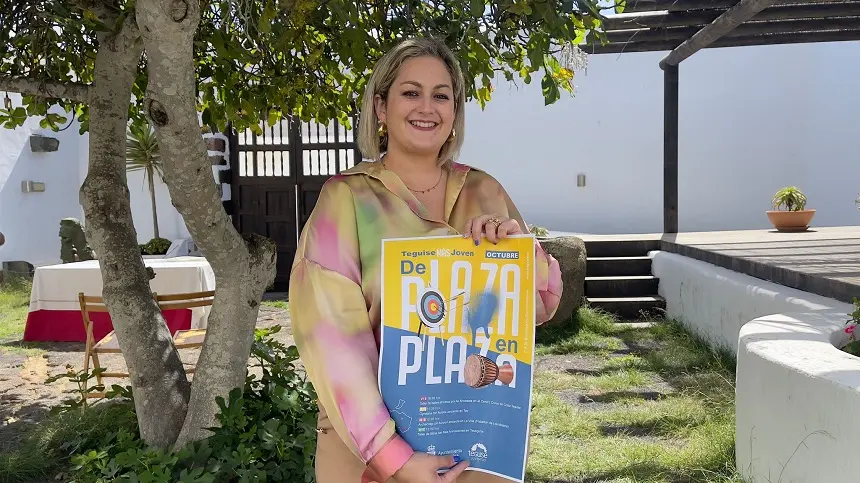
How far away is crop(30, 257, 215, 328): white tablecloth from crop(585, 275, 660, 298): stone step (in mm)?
3727

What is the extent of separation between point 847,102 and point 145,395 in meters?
10.9

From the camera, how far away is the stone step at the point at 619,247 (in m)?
7.93

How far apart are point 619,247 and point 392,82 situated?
682cm

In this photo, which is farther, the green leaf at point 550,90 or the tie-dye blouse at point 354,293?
the green leaf at point 550,90

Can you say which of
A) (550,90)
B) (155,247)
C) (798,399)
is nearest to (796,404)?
(798,399)

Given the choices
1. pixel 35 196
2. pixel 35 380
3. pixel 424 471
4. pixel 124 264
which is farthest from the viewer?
pixel 35 196

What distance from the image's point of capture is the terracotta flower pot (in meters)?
8.74

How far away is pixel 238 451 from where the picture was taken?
9.04 feet

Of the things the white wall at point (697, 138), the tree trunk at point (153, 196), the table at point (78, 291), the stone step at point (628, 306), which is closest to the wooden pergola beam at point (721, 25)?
the stone step at point (628, 306)

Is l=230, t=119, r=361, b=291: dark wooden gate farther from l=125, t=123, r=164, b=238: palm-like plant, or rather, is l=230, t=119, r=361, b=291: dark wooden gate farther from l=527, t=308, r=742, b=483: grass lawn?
l=527, t=308, r=742, b=483: grass lawn

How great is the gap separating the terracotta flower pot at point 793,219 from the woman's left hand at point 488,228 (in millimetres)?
8461

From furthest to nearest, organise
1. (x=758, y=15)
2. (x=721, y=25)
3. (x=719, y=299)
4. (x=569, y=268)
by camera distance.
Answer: (x=569, y=268), (x=758, y=15), (x=721, y=25), (x=719, y=299)

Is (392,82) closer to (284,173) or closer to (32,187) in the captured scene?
(284,173)

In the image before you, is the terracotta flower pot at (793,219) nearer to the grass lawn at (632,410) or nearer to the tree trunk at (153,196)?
the grass lawn at (632,410)
